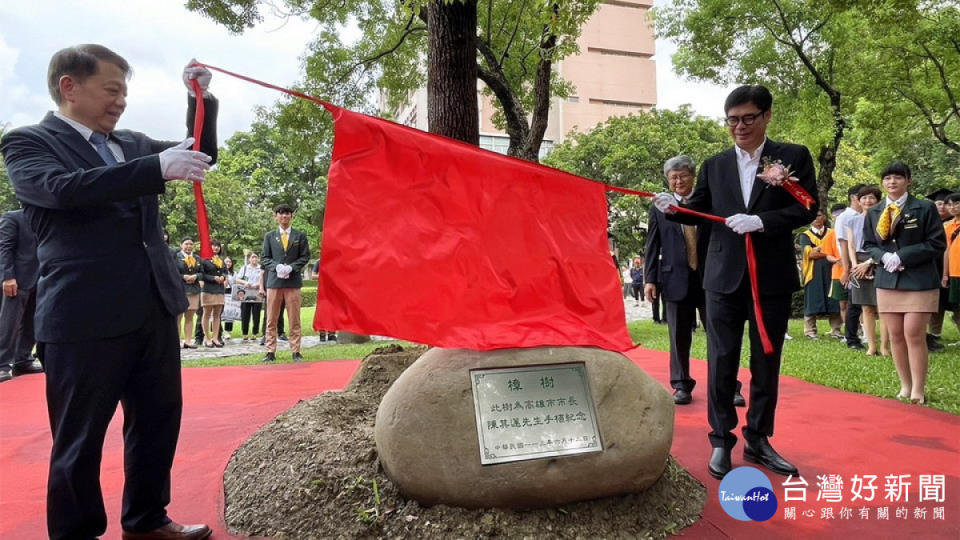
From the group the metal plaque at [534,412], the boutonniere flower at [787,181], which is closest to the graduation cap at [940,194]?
the boutonniere flower at [787,181]

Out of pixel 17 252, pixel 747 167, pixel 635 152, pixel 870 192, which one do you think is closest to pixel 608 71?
pixel 635 152

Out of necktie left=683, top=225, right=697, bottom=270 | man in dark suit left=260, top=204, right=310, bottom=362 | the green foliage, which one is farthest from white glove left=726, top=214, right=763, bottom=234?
the green foliage

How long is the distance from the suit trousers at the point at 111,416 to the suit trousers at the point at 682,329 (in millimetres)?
3522

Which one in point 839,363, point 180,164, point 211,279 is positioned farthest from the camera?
point 211,279

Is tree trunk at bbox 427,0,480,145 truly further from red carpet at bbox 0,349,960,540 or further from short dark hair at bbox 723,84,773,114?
red carpet at bbox 0,349,960,540

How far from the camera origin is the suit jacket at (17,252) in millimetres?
5824

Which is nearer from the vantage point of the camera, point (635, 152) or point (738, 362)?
point (738, 362)

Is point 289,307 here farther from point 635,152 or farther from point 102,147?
point 635,152

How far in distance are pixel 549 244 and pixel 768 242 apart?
1.18 m

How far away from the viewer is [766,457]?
2.84 m

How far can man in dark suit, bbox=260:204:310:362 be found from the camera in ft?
23.6

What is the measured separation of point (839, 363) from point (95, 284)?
656 centimetres

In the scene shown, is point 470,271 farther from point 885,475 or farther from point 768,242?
point 885,475

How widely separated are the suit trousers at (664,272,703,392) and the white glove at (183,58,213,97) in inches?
140
